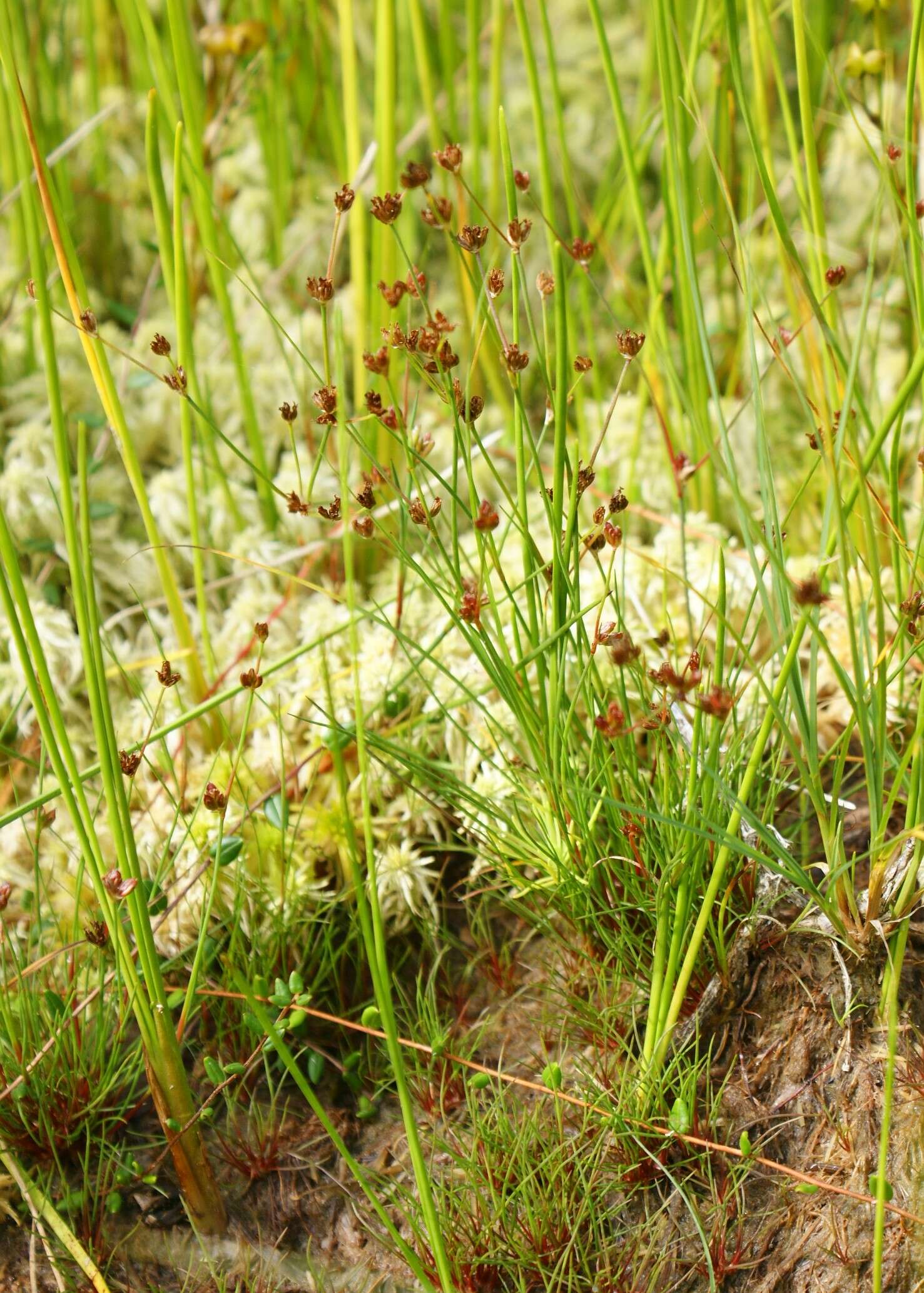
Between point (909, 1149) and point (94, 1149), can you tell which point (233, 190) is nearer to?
point (94, 1149)

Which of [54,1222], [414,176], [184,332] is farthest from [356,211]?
[54,1222]

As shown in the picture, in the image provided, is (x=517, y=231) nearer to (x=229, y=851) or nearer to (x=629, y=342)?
(x=629, y=342)

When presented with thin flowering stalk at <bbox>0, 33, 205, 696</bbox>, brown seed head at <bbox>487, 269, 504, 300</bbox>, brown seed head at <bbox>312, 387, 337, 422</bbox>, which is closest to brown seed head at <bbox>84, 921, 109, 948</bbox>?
thin flowering stalk at <bbox>0, 33, 205, 696</bbox>

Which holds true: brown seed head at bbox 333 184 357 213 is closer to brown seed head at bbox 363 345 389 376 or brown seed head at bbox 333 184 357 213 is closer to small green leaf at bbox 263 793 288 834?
brown seed head at bbox 363 345 389 376

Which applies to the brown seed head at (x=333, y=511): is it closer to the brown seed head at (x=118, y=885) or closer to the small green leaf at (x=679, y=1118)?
the brown seed head at (x=118, y=885)

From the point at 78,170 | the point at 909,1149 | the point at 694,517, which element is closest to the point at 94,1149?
the point at 909,1149

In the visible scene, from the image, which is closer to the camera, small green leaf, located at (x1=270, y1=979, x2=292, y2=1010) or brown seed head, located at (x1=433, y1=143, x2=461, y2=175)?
brown seed head, located at (x1=433, y1=143, x2=461, y2=175)
